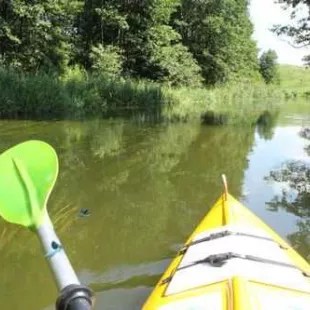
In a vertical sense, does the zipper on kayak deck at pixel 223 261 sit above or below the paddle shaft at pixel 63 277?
below

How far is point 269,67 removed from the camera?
64.5m

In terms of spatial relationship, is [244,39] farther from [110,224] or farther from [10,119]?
[110,224]

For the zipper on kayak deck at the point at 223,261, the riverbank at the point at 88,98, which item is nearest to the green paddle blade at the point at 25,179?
the zipper on kayak deck at the point at 223,261

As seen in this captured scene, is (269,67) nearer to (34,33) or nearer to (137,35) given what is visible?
(137,35)

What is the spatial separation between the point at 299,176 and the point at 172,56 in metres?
22.3

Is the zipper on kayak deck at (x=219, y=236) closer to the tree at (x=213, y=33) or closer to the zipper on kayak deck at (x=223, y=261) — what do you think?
the zipper on kayak deck at (x=223, y=261)

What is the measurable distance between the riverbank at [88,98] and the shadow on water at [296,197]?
9.53 metres

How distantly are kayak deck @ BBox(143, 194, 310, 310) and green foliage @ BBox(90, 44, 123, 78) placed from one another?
22698 mm

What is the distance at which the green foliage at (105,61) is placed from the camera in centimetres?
2638

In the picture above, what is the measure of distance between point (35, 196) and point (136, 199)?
5016 millimetres

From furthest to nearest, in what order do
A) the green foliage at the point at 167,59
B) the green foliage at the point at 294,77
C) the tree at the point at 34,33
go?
the green foliage at the point at 294,77, the green foliage at the point at 167,59, the tree at the point at 34,33

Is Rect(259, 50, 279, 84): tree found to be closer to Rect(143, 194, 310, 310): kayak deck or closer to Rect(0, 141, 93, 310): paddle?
Rect(143, 194, 310, 310): kayak deck

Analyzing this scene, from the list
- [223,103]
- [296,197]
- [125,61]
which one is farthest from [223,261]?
[223,103]

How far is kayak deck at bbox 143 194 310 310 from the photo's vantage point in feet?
8.43
